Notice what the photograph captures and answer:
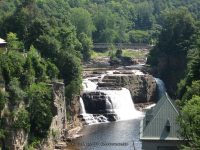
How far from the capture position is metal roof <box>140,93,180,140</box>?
54.9 m

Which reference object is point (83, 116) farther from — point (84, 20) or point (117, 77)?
point (84, 20)

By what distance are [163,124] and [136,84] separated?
219 ft

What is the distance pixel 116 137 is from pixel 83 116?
15920mm

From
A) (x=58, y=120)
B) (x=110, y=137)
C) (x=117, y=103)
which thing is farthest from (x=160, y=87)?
(x=58, y=120)

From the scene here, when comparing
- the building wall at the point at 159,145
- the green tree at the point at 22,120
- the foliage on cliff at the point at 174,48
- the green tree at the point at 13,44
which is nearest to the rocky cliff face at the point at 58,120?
the green tree at the point at 13,44

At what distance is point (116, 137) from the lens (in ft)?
292

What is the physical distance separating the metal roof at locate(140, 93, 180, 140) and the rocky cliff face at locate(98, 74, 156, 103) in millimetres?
59567

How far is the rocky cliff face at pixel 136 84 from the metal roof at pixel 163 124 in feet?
195

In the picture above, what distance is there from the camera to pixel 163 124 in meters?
55.3

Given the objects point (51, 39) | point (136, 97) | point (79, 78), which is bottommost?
point (136, 97)

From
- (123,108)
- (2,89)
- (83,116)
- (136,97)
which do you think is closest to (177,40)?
(136,97)

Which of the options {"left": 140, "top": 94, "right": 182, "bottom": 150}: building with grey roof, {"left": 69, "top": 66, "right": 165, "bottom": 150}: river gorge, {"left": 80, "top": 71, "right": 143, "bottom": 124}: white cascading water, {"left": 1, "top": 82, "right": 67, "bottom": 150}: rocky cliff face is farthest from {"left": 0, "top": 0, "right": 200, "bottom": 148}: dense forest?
{"left": 80, "top": 71, "right": 143, "bottom": 124}: white cascading water

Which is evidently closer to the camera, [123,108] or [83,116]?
[83,116]

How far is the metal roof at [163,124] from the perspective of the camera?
54.9m
